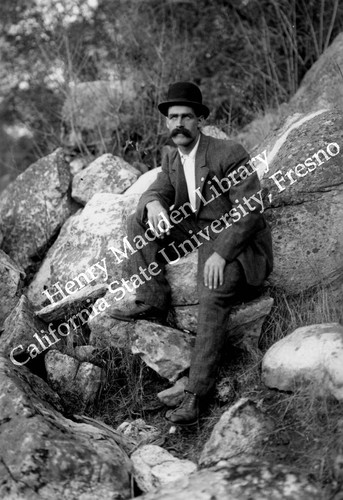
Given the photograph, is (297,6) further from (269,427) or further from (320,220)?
(269,427)

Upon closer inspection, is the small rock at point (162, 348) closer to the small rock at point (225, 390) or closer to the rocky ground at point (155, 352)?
the rocky ground at point (155, 352)

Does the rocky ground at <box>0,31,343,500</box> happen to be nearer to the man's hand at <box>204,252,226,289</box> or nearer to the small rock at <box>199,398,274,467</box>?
the small rock at <box>199,398,274,467</box>

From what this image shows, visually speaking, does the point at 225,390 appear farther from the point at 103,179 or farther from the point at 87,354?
the point at 103,179

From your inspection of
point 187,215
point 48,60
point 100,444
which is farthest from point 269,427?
point 48,60

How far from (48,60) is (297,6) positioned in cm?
317

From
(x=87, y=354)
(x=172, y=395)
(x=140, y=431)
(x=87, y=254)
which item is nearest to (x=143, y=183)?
(x=87, y=254)

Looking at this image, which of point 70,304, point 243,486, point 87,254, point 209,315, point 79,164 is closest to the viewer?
point 243,486

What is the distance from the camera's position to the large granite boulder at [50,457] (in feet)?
10.2

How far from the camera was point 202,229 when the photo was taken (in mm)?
4305

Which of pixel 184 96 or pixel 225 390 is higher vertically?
pixel 184 96

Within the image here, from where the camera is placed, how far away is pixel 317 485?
9.35ft

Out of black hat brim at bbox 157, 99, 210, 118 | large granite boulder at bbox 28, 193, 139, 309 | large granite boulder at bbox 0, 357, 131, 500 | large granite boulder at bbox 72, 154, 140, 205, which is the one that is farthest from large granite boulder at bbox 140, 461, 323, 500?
large granite boulder at bbox 72, 154, 140, 205

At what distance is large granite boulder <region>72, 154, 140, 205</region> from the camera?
602cm

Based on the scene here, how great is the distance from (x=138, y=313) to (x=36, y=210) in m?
2.16
